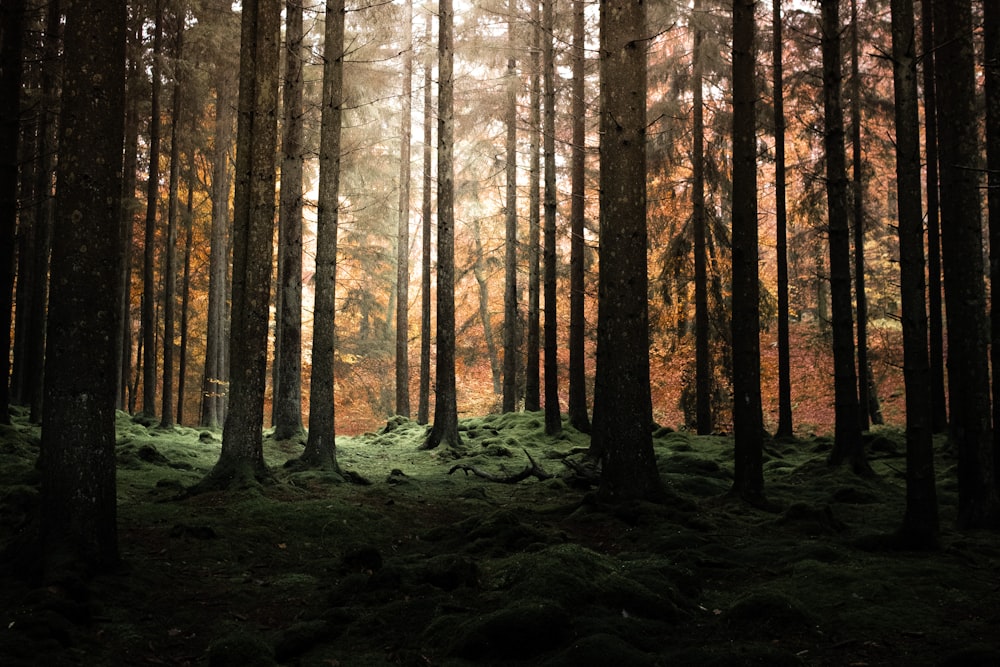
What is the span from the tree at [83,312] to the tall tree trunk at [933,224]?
39.9 feet

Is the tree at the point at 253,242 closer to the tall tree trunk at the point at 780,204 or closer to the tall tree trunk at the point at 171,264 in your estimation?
the tall tree trunk at the point at 171,264

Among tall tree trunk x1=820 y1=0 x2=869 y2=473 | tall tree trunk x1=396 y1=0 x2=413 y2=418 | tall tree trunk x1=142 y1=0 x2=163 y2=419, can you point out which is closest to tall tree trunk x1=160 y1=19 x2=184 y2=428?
tall tree trunk x1=142 y1=0 x2=163 y2=419

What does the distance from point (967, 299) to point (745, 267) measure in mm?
2608

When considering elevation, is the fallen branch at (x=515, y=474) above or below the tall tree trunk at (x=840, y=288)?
below

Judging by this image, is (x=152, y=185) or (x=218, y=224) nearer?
(x=152, y=185)

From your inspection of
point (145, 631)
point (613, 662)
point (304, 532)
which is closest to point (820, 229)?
point (304, 532)

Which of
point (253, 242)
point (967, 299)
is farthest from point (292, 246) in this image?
point (967, 299)

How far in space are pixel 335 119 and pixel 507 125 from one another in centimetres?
1056

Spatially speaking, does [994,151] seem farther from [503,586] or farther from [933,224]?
[933,224]

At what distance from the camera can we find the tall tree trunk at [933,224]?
12.8 metres

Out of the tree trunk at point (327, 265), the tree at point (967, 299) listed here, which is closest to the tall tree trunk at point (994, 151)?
the tree at point (967, 299)

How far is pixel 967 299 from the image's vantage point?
308 inches

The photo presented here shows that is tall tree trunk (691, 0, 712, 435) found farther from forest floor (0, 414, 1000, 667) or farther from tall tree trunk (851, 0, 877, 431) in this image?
forest floor (0, 414, 1000, 667)

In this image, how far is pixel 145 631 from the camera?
5328 mm
